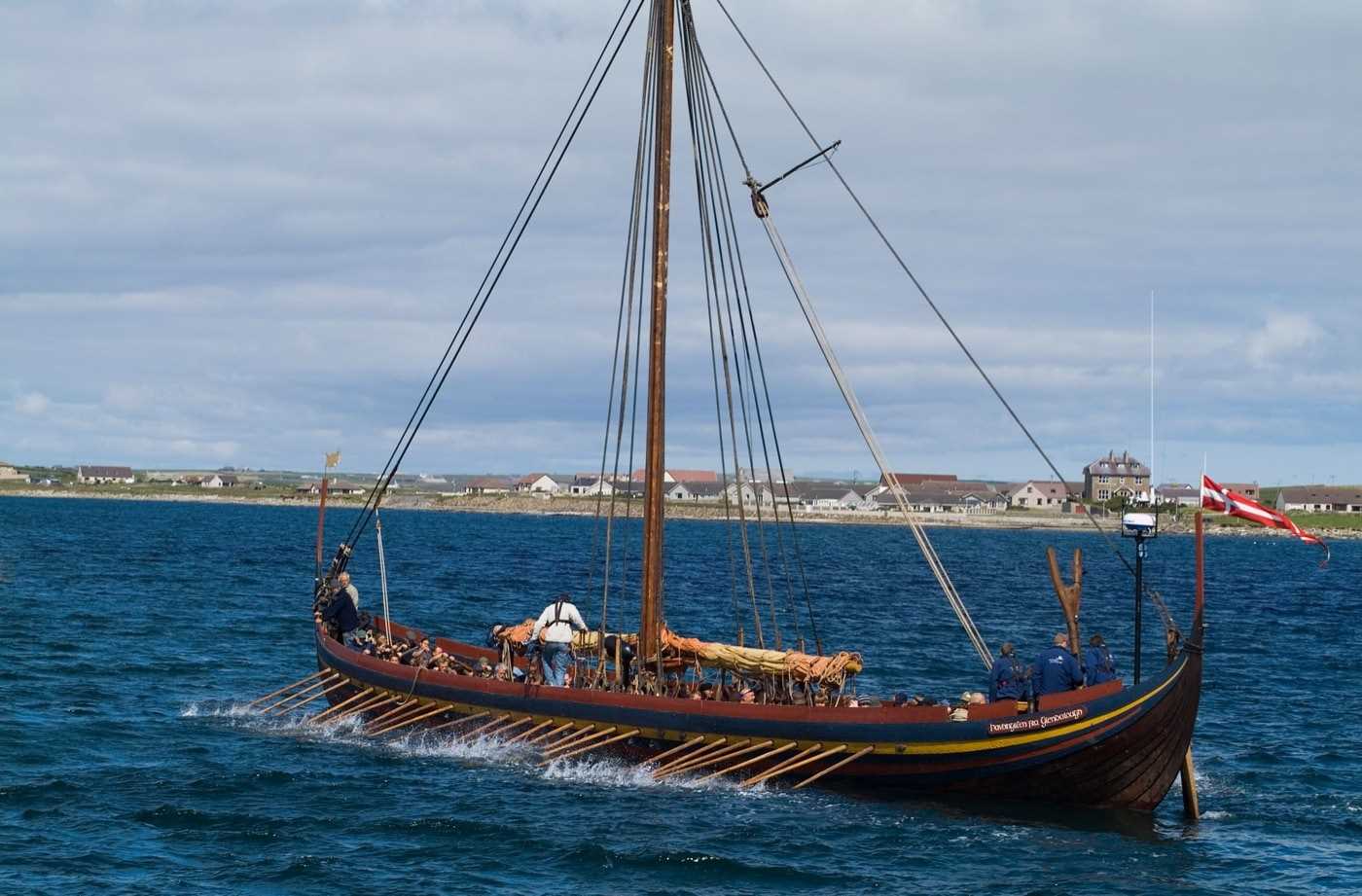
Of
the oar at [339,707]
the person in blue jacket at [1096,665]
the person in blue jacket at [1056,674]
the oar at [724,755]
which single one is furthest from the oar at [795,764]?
the oar at [339,707]

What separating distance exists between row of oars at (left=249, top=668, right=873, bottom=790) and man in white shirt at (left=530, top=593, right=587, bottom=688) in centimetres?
174

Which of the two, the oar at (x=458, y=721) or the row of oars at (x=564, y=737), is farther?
the oar at (x=458, y=721)

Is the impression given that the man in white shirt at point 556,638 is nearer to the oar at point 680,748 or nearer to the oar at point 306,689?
the oar at point 680,748

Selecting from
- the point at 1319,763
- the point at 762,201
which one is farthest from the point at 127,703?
the point at 1319,763

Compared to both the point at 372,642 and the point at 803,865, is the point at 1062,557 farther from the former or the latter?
the point at 803,865

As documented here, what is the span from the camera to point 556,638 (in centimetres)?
3189

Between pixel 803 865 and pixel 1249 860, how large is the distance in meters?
7.42

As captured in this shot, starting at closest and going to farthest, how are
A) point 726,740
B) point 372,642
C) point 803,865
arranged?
point 803,865 < point 726,740 < point 372,642

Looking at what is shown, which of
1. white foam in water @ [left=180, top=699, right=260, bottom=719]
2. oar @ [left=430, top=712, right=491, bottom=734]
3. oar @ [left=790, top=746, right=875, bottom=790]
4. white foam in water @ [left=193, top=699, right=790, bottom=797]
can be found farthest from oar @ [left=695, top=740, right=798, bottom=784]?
white foam in water @ [left=180, top=699, right=260, bottom=719]

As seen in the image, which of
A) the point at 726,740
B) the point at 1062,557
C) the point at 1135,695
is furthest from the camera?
the point at 1062,557

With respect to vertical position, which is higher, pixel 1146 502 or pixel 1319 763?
pixel 1146 502

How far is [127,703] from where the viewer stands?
120 ft

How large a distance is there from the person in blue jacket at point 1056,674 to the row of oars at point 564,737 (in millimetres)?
3260

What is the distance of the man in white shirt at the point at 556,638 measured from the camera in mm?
31938
